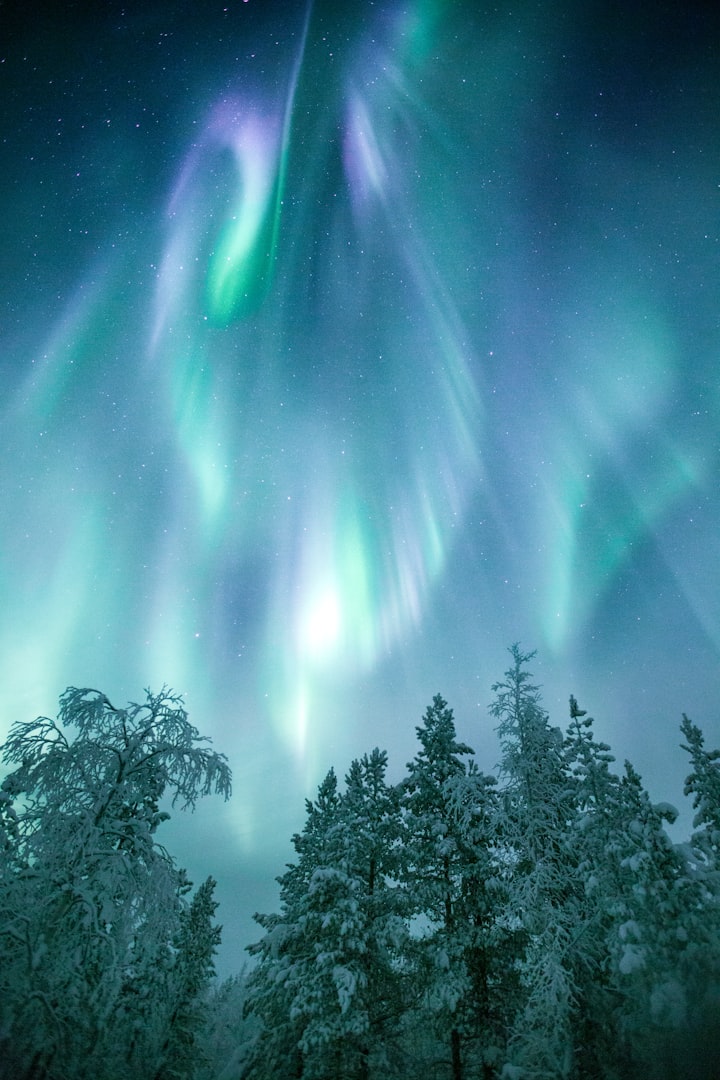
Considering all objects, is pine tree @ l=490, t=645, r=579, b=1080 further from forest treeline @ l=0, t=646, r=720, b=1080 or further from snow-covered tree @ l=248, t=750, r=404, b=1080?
snow-covered tree @ l=248, t=750, r=404, b=1080

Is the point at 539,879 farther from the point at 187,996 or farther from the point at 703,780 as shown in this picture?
A: the point at 187,996

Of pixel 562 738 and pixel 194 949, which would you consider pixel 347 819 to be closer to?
pixel 562 738

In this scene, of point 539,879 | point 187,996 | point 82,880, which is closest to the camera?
point 82,880

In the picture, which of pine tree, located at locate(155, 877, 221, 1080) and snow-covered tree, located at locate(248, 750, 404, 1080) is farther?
pine tree, located at locate(155, 877, 221, 1080)

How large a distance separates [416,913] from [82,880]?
35.8ft

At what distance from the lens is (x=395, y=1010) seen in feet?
53.2

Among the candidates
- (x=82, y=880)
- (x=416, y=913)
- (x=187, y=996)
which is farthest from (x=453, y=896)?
(x=187, y=996)

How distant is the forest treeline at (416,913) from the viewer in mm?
10031

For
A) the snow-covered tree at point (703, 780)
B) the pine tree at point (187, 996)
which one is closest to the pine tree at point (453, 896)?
the snow-covered tree at point (703, 780)

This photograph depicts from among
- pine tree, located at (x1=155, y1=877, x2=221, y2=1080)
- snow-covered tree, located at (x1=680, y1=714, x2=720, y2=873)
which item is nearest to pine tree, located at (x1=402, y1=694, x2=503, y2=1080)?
snow-covered tree, located at (x1=680, y1=714, x2=720, y2=873)

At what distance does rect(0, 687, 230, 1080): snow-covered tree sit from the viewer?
9.27 meters

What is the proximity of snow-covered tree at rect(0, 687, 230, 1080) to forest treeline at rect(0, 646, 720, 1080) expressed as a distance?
4 centimetres

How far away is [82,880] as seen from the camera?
34.0ft

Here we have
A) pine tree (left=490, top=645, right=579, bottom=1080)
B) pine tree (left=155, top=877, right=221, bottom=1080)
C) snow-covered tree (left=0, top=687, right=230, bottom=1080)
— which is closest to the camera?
snow-covered tree (left=0, top=687, right=230, bottom=1080)
